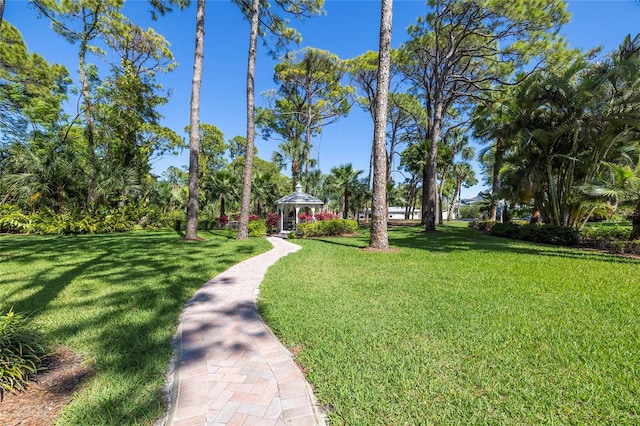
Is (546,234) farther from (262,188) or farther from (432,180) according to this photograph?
(262,188)

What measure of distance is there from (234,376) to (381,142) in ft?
25.3

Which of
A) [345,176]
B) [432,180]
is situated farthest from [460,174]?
[432,180]

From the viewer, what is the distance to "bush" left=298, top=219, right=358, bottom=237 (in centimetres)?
1369

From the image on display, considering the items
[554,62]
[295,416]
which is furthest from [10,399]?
[554,62]

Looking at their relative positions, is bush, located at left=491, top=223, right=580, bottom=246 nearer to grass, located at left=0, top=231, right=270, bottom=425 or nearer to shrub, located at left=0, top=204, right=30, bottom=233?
grass, located at left=0, top=231, right=270, bottom=425

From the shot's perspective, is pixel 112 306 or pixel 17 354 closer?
pixel 17 354

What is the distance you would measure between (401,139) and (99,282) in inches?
1058

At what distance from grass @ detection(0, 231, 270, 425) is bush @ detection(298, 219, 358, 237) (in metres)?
5.91

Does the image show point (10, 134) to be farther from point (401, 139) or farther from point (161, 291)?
point (401, 139)

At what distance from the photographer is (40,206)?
13.7 m

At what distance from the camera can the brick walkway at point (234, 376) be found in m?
1.83

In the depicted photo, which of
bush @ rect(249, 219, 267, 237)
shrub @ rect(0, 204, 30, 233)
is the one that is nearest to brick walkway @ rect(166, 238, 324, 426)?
bush @ rect(249, 219, 267, 237)

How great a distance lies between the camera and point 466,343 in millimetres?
2729

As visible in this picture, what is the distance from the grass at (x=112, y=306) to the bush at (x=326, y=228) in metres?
5.91
